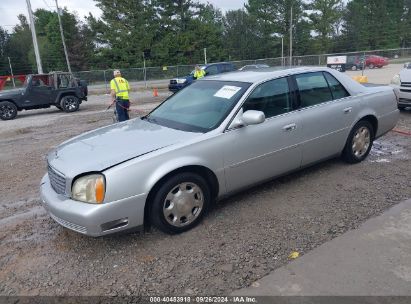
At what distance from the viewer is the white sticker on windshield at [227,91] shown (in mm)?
4336

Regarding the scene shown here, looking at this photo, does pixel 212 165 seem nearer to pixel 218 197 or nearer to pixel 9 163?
pixel 218 197

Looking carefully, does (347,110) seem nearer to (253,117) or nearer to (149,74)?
(253,117)

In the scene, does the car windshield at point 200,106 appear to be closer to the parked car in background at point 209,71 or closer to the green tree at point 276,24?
the parked car in background at point 209,71

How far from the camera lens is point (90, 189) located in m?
3.34

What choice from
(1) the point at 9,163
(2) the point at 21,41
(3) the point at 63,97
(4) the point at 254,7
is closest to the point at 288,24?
(4) the point at 254,7

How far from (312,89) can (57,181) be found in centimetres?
332

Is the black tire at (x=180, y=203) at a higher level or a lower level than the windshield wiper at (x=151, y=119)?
lower

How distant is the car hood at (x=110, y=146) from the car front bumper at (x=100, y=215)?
31 centimetres

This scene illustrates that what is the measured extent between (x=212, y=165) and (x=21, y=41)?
6325cm

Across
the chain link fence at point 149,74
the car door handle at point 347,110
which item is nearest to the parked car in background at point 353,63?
the chain link fence at point 149,74

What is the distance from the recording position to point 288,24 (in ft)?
194

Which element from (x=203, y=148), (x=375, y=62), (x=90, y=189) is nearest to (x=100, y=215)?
(x=90, y=189)

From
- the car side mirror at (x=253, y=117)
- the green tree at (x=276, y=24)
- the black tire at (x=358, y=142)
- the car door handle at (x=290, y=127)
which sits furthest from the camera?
the green tree at (x=276, y=24)

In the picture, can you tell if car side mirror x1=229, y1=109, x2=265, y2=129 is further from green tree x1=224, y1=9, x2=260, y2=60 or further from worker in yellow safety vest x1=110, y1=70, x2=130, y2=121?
green tree x1=224, y1=9, x2=260, y2=60
